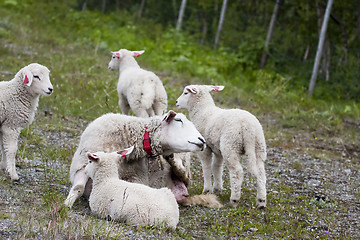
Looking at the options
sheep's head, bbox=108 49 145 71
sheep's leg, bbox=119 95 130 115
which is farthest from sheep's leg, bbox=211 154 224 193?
sheep's head, bbox=108 49 145 71

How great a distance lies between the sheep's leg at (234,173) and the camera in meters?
6.95

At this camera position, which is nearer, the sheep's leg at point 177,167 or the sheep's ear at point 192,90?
the sheep's leg at point 177,167

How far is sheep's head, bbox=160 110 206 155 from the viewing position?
6465 millimetres

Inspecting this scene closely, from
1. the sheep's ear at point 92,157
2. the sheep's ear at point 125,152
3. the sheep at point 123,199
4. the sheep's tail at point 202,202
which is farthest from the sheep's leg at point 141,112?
the sheep's ear at point 92,157

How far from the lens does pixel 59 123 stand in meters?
11.1

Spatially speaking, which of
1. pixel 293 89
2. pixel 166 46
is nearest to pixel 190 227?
pixel 293 89

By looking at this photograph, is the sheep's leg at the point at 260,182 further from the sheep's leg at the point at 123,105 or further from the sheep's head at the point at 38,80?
the sheep's leg at the point at 123,105

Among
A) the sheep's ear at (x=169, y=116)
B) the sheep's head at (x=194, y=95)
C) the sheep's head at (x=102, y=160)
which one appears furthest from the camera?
the sheep's head at (x=194, y=95)

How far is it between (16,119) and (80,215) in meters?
2.34

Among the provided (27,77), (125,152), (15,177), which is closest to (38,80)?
(27,77)

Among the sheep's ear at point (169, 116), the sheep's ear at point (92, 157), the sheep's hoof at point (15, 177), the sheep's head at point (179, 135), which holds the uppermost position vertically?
the sheep's ear at point (169, 116)

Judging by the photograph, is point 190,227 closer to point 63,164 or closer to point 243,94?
point 63,164

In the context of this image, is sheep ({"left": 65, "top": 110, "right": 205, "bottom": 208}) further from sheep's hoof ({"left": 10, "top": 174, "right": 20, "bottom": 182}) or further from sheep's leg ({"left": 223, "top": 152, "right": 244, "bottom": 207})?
sheep's hoof ({"left": 10, "top": 174, "right": 20, "bottom": 182})

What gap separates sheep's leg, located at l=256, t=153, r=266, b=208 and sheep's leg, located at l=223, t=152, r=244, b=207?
27 centimetres
